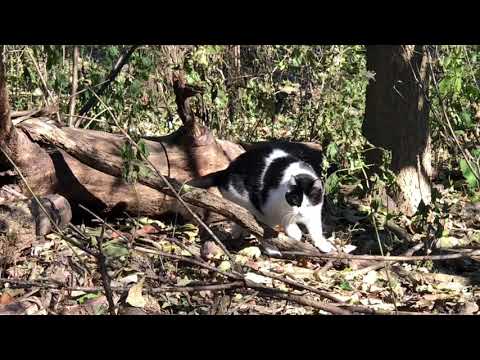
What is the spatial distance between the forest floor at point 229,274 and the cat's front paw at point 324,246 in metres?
0.20

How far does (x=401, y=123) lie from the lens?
5.93 meters

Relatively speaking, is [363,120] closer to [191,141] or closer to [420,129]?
[420,129]

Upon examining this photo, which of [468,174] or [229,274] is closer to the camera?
[229,274]

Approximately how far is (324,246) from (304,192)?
0.48m

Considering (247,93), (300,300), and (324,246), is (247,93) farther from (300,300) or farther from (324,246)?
(300,300)

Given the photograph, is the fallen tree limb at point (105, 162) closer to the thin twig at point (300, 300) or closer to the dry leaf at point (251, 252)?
the dry leaf at point (251, 252)

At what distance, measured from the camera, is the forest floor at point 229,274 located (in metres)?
3.21

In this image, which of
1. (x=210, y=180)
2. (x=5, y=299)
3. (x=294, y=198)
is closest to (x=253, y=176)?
(x=210, y=180)

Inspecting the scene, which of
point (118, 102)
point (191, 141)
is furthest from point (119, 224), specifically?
point (118, 102)

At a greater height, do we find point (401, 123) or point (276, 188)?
point (401, 123)

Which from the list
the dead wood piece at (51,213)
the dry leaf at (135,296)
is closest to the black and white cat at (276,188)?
the dead wood piece at (51,213)

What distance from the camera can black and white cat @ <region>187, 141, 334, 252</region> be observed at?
544 cm
